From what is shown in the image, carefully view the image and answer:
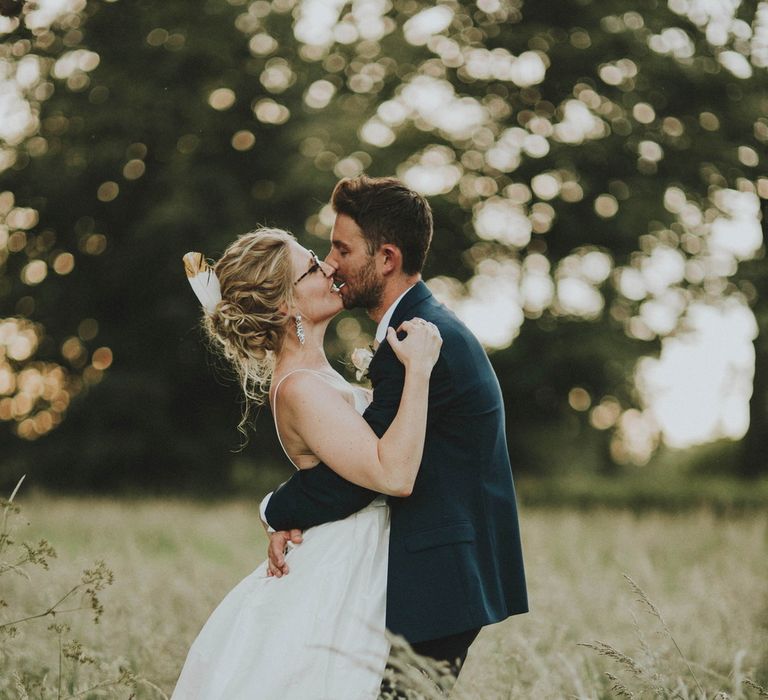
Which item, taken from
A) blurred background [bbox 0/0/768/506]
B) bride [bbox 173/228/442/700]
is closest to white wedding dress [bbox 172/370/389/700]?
bride [bbox 173/228/442/700]

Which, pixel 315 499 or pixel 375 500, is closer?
pixel 315 499

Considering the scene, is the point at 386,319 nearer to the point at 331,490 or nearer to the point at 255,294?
the point at 255,294

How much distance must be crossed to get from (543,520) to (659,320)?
683cm

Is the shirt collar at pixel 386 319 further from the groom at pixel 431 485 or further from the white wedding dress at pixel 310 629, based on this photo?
the white wedding dress at pixel 310 629

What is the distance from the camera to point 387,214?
3605 millimetres

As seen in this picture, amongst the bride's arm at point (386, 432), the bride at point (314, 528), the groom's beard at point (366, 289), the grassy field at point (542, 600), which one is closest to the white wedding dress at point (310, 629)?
the bride at point (314, 528)

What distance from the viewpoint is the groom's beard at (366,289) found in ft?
11.9

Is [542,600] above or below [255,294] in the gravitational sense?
below

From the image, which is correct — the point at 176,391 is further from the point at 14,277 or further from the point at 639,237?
the point at 639,237

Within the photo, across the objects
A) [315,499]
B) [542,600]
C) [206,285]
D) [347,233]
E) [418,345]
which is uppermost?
[347,233]

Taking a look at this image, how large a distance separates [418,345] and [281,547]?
0.87 m

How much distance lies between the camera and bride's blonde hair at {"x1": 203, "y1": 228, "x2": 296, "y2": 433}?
3686mm

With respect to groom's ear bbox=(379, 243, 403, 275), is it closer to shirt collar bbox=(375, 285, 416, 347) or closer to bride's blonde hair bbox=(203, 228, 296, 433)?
shirt collar bbox=(375, 285, 416, 347)

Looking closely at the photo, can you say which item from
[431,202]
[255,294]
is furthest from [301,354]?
[431,202]
